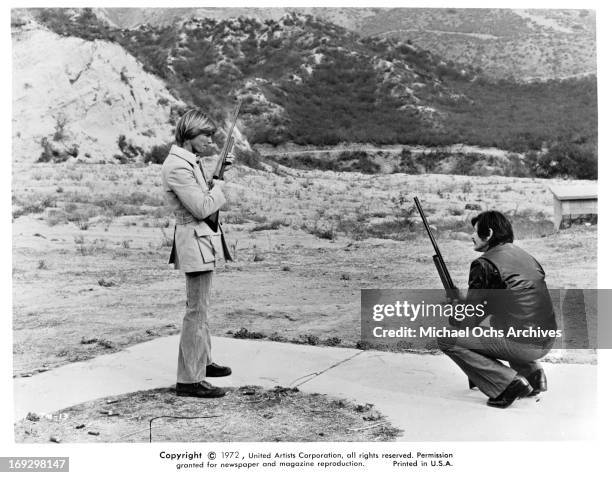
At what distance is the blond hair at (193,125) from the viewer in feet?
13.0

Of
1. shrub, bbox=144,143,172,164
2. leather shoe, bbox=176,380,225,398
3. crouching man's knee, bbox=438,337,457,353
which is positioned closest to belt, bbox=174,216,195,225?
leather shoe, bbox=176,380,225,398

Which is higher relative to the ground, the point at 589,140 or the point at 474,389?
the point at 589,140

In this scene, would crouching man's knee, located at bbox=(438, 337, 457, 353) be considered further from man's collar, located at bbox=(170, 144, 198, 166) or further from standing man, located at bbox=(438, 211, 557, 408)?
man's collar, located at bbox=(170, 144, 198, 166)

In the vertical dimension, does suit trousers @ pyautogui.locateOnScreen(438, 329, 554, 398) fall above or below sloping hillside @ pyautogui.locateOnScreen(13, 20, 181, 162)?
below

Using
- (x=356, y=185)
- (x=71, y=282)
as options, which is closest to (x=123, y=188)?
(x=71, y=282)

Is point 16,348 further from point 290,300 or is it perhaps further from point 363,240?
point 363,240

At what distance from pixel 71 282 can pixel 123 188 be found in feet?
5.64

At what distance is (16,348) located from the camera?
5.07 meters

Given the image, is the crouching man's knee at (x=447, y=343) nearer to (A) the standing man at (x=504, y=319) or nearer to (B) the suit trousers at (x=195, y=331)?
(A) the standing man at (x=504, y=319)

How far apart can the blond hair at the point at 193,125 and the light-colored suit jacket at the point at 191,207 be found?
9cm

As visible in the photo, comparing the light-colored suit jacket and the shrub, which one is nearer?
the light-colored suit jacket

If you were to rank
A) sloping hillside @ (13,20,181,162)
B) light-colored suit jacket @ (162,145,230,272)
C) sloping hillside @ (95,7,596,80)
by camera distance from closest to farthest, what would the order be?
light-colored suit jacket @ (162,145,230,272) → sloping hillside @ (95,7,596,80) → sloping hillside @ (13,20,181,162)

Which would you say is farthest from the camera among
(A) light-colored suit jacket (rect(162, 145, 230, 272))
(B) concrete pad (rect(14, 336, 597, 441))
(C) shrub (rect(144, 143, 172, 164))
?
(C) shrub (rect(144, 143, 172, 164))

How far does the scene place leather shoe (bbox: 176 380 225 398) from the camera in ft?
13.9
